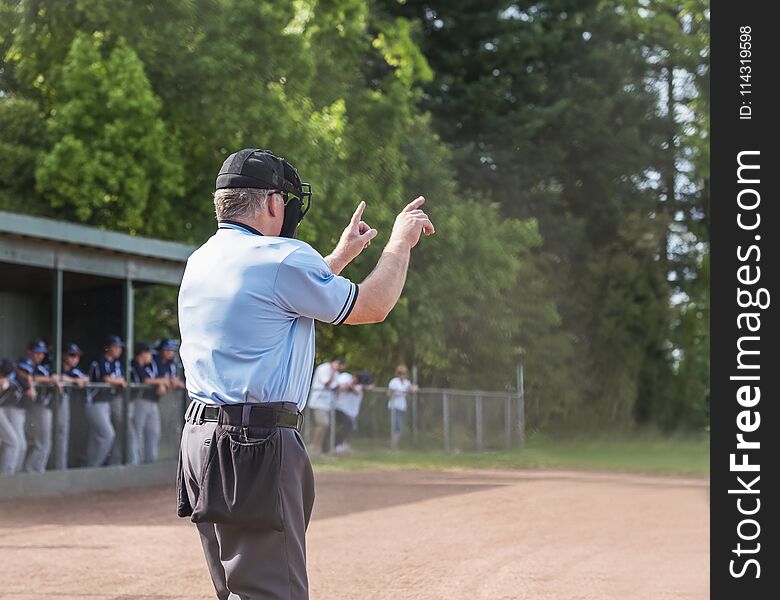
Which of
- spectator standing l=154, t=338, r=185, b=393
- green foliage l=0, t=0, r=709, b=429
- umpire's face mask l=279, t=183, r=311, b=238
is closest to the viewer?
umpire's face mask l=279, t=183, r=311, b=238

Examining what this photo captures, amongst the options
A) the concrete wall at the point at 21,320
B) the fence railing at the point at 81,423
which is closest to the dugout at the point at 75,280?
the concrete wall at the point at 21,320

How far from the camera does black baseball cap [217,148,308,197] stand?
430 cm

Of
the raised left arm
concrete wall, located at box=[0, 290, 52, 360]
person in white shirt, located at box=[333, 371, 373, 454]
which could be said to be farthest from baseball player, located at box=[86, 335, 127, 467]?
the raised left arm

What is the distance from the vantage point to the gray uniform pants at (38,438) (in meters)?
14.5

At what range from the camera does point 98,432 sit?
15859 millimetres

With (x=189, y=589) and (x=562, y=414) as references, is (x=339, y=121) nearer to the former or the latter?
(x=562, y=414)

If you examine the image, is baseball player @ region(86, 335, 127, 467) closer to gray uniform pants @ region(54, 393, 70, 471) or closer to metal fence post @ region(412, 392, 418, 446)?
gray uniform pants @ region(54, 393, 70, 471)

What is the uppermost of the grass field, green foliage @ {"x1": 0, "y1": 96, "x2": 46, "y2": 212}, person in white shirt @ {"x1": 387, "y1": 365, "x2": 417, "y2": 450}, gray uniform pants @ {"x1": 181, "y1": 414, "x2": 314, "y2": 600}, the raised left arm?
green foliage @ {"x1": 0, "y1": 96, "x2": 46, "y2": 212}

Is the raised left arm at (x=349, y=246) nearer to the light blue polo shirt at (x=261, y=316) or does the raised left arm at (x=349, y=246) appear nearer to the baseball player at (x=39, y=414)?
the light blue polo shirt at (x=261, y=316)

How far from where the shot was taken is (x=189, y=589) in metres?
8.02

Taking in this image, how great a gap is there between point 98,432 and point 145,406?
1054mm

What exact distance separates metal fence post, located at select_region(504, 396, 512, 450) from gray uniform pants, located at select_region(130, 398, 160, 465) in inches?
515
